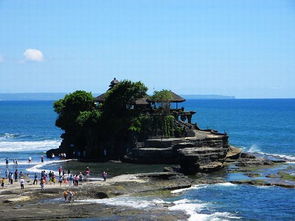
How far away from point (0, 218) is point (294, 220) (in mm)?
23896

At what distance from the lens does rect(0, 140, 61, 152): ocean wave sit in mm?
98931

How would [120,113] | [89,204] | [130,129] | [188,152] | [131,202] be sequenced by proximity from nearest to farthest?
[89,204]
[131,202]
[188,152]
[130,129]
[120,113]

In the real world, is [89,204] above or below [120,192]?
below

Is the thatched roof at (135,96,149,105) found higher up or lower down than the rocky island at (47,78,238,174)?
higher up

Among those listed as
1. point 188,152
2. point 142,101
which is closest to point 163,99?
point 142,101

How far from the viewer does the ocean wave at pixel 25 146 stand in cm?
9893

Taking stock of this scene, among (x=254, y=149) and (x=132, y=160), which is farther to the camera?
(x=254, y=149)

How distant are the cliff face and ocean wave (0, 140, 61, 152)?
28.7 metres

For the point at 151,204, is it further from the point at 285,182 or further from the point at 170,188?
the point at 285,182

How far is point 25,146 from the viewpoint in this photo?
105000 millimetres

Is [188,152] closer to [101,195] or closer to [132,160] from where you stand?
[132,160]

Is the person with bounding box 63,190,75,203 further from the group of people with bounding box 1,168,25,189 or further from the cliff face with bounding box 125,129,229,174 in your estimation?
the cliff face with bounding box 125,129,229,174

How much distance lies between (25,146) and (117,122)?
30847mm

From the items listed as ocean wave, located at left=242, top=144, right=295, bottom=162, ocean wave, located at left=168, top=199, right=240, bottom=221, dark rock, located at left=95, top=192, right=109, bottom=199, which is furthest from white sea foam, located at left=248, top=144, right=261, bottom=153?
dark rock, located at left=95, top=192, right=109, bottom=199
